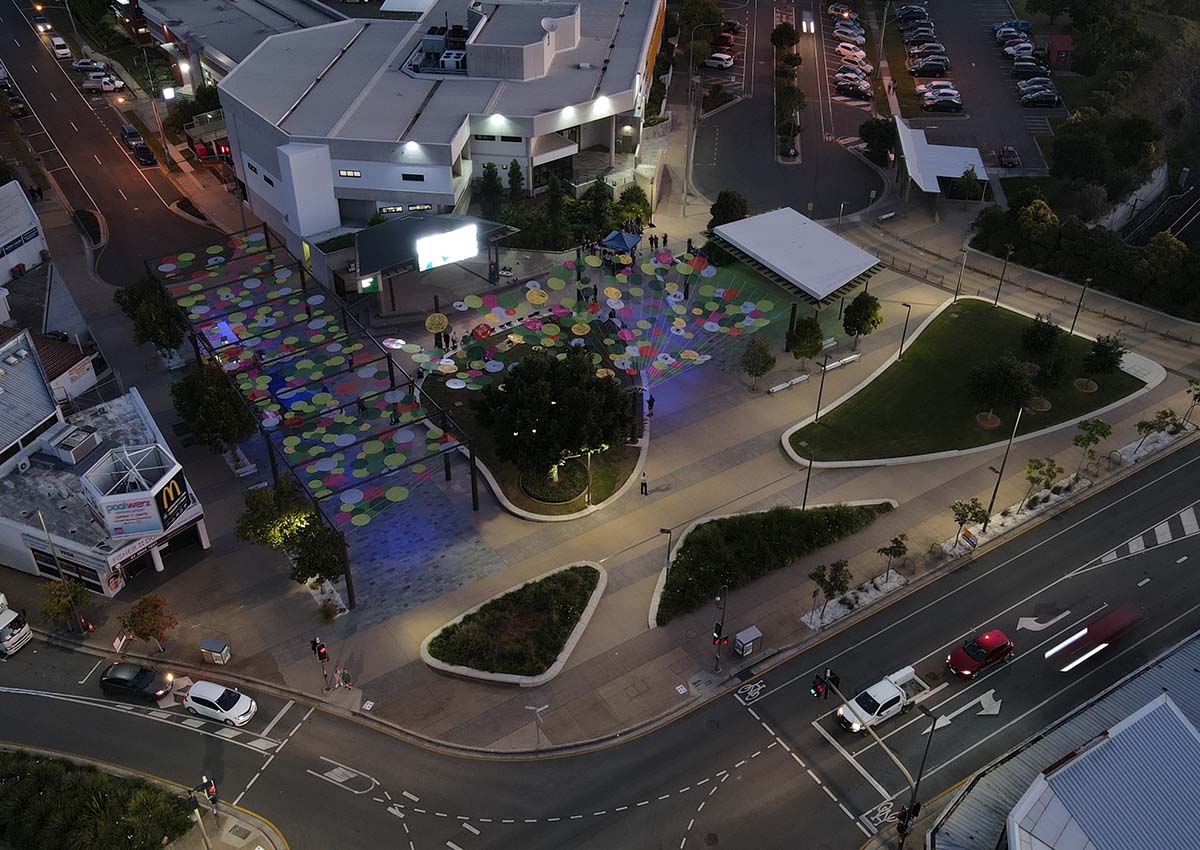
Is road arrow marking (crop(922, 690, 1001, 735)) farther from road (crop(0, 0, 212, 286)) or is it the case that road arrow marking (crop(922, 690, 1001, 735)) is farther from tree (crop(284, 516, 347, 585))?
road (crop(0, 0, 212, 286))

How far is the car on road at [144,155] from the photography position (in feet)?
360

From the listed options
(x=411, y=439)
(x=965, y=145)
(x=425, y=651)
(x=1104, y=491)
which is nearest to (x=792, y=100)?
(x=965, y=145)

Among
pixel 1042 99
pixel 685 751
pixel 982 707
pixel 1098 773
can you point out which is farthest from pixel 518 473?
pixel 1042 99

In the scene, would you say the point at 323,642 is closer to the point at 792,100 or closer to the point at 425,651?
the point at 425,651

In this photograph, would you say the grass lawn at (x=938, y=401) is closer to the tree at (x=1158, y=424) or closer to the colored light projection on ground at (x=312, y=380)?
the tree at (x=1158, y=424)

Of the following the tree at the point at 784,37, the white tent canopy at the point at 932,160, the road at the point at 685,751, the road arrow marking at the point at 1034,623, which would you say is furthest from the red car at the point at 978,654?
the tree at the point at 784,37

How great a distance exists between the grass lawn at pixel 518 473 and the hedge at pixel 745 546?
7.20 meters

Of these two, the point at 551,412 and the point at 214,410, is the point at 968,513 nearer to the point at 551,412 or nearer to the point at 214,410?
the point at 551,412

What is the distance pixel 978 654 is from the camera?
56.0 meters

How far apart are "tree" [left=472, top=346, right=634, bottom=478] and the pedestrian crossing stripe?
3149 cm

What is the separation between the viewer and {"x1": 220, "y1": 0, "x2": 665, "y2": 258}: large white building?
91.5 meters

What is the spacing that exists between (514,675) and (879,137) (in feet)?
257

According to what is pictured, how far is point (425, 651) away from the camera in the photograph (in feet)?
185

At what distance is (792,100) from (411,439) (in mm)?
73161
